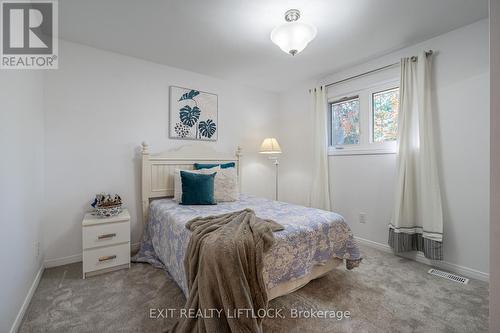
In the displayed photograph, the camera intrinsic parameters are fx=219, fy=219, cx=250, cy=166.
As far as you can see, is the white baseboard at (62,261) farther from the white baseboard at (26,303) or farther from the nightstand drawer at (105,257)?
the nightstand drawer at (105,257)

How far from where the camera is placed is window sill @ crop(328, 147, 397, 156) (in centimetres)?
275

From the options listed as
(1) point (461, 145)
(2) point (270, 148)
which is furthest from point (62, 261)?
(1) point (461, 145)

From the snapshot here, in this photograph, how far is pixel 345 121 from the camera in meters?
3.27

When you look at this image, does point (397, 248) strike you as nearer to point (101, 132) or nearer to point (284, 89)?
point (284, 89)

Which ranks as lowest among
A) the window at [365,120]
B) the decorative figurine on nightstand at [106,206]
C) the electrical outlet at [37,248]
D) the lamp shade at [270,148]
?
the electrical outlet at [37,248]

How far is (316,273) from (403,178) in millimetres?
1503

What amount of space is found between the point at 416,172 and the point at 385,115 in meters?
0.85

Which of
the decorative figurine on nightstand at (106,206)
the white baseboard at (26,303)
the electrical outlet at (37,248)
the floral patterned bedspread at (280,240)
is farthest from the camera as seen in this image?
the decorative figurine on nightstand at (106,206)

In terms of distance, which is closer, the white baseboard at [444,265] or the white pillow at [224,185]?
the white baseboard at [444,265]

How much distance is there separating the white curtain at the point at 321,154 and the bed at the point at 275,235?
1.11 meters

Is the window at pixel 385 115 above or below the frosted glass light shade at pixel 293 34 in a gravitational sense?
below

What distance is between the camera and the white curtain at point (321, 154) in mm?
3303

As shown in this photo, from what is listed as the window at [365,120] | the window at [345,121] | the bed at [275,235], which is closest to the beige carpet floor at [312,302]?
the bed at [275,235]

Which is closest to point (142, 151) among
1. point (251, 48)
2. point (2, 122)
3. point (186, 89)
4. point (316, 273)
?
point (186, 89)
